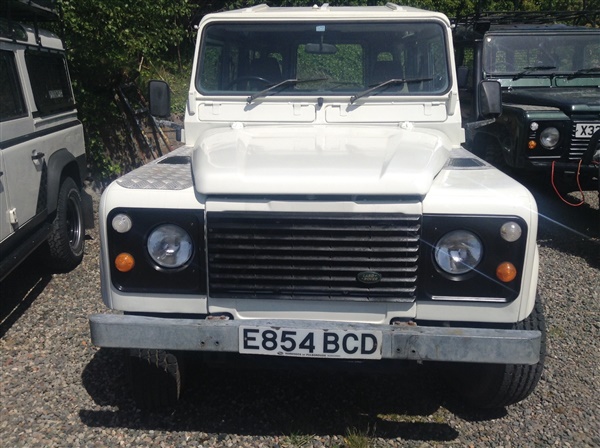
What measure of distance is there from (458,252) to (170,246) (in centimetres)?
124

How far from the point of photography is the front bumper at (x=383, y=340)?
8.32 feet

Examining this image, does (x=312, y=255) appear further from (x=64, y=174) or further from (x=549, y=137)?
(x=549, y=137)

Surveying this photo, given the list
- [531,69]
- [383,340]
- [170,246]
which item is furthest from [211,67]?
[531,69]

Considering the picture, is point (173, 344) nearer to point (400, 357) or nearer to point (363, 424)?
point (400, 357)

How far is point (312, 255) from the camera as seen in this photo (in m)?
2.64

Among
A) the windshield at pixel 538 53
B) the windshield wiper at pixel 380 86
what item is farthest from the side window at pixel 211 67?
the windshield at pixel 538 53

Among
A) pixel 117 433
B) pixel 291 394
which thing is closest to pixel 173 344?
pixel 117 433

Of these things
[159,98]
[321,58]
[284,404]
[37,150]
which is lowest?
[284,404]

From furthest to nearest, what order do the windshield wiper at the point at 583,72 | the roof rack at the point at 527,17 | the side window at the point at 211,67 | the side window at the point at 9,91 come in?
the roof rack at the point at 527,17, the windshield wiper at the point at 583,72, the side window at the point at 9,91, the side window at the point at 211,67

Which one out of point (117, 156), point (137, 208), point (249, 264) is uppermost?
point (137, 208)

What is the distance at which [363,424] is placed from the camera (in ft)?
10.4

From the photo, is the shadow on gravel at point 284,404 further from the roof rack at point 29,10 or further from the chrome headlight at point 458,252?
the roof rack at point 29,10

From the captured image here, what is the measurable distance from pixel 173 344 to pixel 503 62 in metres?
5.74

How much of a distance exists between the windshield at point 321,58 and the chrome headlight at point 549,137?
2623mm
